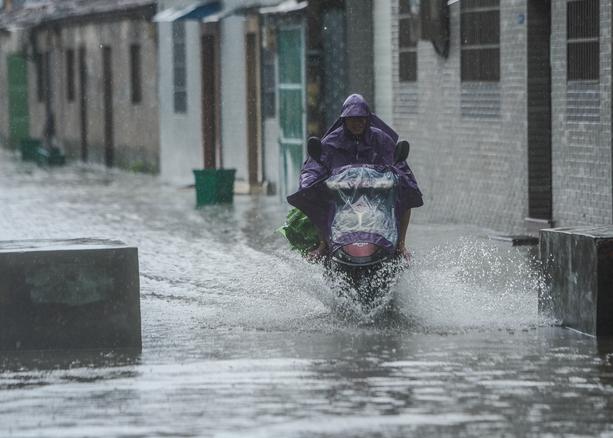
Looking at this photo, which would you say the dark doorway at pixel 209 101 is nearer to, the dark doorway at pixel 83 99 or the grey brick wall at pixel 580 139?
the dark doorway at pixel 83 99

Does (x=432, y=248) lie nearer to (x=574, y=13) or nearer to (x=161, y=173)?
(x=574, y=13)

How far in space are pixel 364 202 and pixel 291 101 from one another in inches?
589

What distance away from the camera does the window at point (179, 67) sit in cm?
3403

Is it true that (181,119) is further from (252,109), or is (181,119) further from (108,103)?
(108,103)

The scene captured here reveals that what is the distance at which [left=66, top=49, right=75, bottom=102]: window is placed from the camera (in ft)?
150

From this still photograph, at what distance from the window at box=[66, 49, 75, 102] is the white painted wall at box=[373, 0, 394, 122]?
22065 mm

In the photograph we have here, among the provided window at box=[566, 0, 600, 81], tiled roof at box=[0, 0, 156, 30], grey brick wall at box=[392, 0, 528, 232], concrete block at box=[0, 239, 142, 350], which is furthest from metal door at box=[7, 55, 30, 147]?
concrete block at box=[0, 239, 142, 350]

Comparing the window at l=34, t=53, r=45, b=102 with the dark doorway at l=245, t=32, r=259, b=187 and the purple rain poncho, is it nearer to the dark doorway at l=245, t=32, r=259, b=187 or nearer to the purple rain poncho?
the dark doorway at l=245, t=32, r=259, b=187

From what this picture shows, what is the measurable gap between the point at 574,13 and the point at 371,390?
9.70 metres

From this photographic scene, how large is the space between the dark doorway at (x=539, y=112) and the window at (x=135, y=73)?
65.0ft

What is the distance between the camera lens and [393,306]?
39.8ft

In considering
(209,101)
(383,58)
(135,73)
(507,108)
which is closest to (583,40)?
(507,108)

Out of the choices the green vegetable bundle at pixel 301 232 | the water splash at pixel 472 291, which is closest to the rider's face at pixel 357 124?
the green vegetable bundle at pixel 301 232

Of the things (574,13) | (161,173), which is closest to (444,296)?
(574,13)
